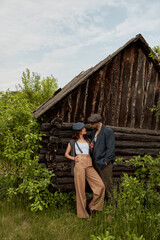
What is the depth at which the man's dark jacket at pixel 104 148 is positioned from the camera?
201 inches

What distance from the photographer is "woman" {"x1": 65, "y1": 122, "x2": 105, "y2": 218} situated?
4.95 m

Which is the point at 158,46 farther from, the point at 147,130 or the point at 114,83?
the point at 147,130

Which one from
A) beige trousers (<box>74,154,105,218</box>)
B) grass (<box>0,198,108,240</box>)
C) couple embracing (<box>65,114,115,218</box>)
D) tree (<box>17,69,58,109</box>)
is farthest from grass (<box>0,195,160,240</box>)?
tree (<box>17,69,58,109</box>)

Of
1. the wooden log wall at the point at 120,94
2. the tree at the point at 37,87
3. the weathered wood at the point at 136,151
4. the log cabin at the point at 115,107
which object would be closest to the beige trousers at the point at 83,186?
the log cabin at the point at 115,107

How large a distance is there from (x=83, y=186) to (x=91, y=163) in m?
0.54

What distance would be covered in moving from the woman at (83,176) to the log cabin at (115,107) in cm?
80

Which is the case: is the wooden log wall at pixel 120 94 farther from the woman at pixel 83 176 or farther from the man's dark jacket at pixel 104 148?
the man's dark jacket at pixel 104 148

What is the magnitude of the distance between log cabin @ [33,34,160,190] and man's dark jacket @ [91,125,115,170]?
3.29 ft

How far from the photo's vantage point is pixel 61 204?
566 centimetres

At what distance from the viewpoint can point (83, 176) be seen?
498 centimetres

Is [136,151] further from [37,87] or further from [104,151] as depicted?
[37,87]

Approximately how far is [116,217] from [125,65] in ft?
14.5

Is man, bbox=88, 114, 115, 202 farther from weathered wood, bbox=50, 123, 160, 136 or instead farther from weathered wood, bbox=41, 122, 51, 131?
weathered wood, bbox=41, 122, 51, 131

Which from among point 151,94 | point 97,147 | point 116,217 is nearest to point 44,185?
point 97,147
